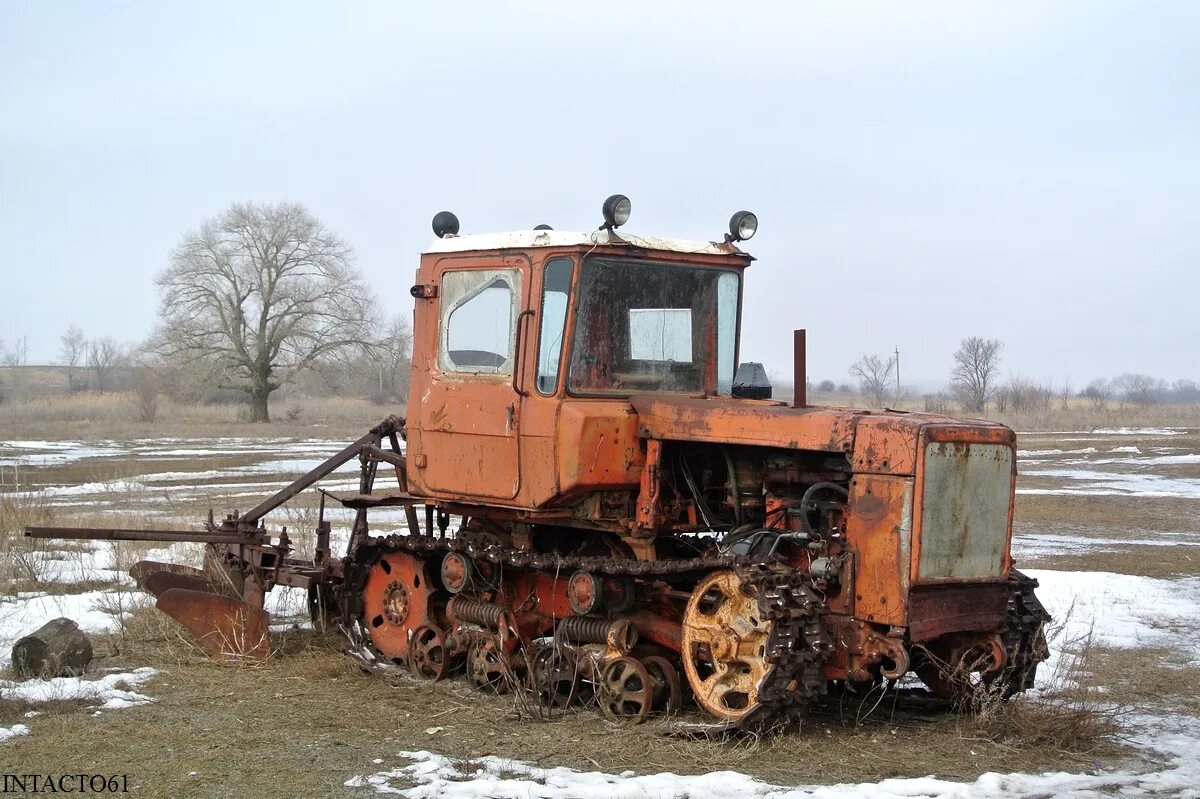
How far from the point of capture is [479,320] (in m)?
8.69

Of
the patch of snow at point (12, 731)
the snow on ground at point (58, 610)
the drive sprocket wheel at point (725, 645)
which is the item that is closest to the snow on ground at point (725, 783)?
the drive sprocket wheel at point (725, 645)

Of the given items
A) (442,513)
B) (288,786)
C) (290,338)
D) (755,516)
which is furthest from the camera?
(290,338)

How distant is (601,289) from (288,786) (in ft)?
11.6

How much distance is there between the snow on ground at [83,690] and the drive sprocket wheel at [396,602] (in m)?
1.66

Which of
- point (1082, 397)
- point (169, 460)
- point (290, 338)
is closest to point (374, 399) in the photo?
point (290, 338)

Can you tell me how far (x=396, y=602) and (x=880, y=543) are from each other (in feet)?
13.2

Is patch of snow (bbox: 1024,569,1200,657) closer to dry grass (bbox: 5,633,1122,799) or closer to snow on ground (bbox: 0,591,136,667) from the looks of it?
dry grass (bbox: 5,633,1122,799)

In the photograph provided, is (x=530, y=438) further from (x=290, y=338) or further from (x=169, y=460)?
(x=290, y=338)

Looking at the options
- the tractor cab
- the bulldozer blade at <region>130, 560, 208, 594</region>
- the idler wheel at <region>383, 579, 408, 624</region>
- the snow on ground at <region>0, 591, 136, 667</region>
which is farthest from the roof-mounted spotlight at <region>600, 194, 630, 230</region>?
the snow on ground at <region>0, 591, 136, 667</region>

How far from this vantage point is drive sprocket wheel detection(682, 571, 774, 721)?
717cm

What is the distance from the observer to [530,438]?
8148mm

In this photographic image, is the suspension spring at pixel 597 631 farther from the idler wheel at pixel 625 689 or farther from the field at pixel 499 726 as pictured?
the field at pixel 499 726

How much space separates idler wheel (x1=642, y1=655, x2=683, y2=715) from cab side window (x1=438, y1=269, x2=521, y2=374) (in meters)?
2.07

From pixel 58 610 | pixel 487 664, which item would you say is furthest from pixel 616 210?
pixel 58 610
